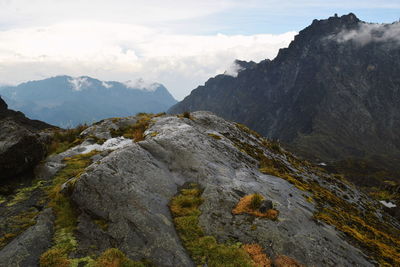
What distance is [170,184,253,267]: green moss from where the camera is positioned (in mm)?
14719

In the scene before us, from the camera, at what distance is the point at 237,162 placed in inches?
1007

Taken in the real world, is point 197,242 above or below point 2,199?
below

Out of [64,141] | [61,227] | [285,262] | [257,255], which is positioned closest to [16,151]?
[61,227]

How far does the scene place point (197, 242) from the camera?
52.1 ft

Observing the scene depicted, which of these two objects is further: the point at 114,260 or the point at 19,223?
the point at 19,223

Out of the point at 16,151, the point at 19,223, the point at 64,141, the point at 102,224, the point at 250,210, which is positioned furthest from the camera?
the point at 64,141

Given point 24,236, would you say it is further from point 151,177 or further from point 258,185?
point 258,185

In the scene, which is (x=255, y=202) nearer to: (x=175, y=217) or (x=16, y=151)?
(x=175, y=217)

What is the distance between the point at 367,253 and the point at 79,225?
56.4 ft

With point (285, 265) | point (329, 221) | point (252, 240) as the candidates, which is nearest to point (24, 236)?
point (252, 240)

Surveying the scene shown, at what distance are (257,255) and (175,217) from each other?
5260 mm

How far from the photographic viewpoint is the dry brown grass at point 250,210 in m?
17.7

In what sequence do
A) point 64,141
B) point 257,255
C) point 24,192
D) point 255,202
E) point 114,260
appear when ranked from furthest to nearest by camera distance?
point 64,141, point 24,192, point 255,202, point 257,255, point 114,260

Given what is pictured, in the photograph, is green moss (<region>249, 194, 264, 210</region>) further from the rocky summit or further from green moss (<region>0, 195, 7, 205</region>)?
green moss (<region>0, 195, 7, 205</region>)
